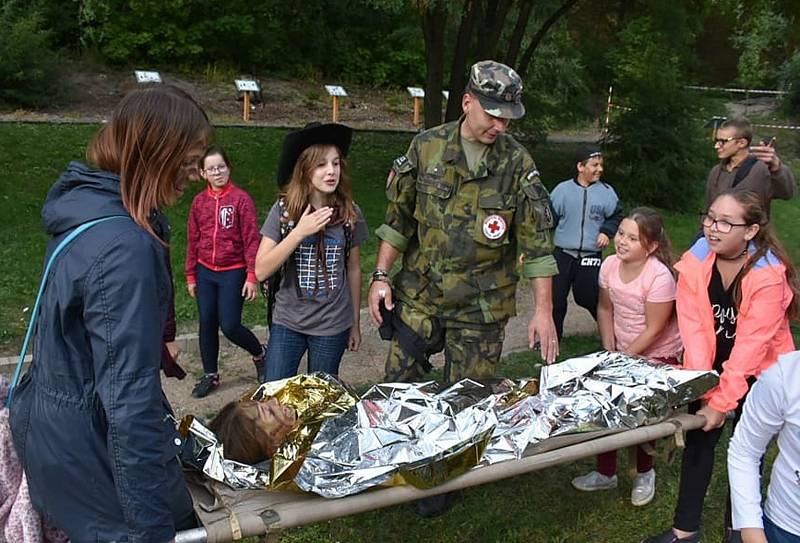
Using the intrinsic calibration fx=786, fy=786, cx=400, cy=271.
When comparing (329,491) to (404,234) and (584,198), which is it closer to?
(404,234)

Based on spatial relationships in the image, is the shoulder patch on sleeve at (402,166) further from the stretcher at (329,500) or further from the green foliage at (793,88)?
the green foliage at (793,88)

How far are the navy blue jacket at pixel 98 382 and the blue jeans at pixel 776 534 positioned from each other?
1829 mm

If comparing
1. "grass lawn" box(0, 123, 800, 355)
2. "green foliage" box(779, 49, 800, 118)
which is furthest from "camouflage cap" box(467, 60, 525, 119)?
"green foliage" box(779, 49, 800, 118)

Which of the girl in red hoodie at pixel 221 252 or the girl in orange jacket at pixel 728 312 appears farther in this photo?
the girl in red hoodie at pixel 221 252

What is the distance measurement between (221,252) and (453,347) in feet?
5.72

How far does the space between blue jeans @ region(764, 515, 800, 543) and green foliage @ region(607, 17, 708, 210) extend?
33.4 ft

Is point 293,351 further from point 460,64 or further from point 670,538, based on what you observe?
point 460,64

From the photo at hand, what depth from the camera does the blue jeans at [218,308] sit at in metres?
4.73

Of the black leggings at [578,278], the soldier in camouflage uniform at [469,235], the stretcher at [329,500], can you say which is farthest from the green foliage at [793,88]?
the stretcher at [329,500]

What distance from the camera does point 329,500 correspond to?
2584mm

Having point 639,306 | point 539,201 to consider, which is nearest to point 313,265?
point 539,201

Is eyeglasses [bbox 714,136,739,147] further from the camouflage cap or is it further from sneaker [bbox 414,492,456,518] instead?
sneaker [bbox 414,492,456,518]

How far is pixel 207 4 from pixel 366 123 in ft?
24.2

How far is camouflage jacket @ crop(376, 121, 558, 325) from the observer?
11.3 ft
